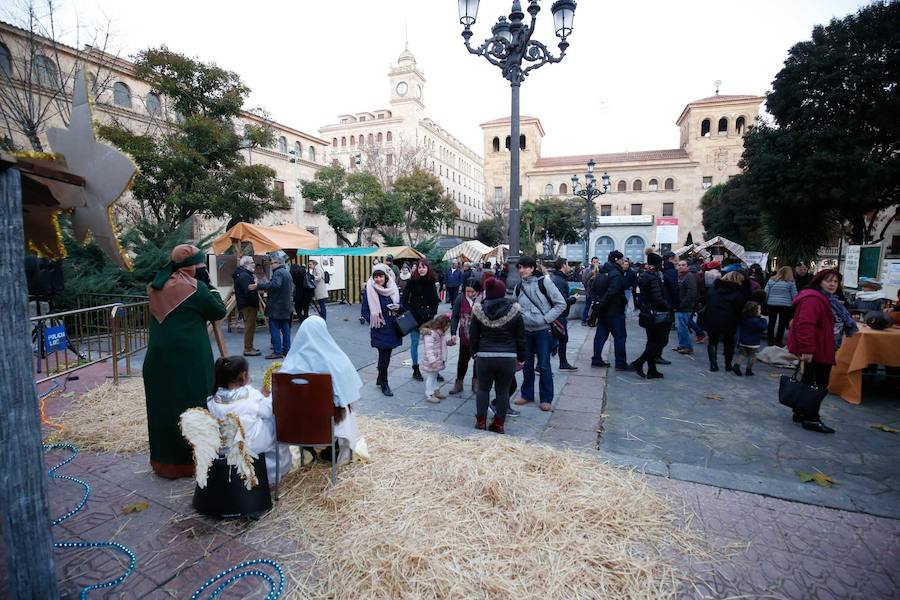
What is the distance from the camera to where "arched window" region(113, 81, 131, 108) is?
2403 cm

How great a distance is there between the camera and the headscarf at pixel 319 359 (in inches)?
137

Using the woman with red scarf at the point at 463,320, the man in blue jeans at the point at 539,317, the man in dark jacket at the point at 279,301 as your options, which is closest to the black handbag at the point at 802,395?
the man in blue jeans at the point at 539,317

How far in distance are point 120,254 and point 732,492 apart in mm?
4810

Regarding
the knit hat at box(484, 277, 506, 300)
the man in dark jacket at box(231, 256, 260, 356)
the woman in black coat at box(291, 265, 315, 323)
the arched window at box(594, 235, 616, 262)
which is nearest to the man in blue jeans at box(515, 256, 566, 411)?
the knit hat at box(484, 277, 506, 300)

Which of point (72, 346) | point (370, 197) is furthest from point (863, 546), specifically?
point (370, 197)

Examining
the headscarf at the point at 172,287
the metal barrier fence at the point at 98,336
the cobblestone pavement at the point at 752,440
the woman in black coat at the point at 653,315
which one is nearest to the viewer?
the headscarf at the point at 172,287

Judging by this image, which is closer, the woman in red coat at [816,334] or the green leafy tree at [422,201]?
the woman in red coat at [816,334]

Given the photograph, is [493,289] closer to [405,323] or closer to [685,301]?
[405,323]

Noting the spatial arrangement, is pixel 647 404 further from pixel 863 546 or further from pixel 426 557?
pixel 426 557

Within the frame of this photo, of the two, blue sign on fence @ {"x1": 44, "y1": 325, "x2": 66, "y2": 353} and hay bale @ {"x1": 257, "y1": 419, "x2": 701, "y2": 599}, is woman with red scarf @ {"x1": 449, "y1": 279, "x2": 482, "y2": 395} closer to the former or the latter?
hay bale @ {"x1": 257, "y1": 419, "x2": 701, "y2": 599}

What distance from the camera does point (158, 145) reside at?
17.2 meters

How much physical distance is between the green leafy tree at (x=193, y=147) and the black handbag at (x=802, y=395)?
17.3m

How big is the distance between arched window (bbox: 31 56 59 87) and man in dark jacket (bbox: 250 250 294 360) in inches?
627

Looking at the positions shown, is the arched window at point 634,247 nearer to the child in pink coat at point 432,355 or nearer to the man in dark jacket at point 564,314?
the man in dark jacket at point 564,314
